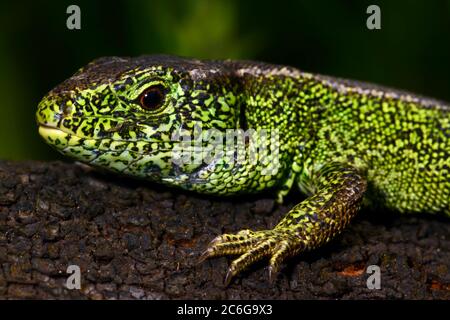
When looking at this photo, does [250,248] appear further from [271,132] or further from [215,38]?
[215,38]

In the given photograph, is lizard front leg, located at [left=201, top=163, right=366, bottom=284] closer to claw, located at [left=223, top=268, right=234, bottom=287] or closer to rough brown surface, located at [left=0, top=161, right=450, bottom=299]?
claw, located at [left=223, top=268, right=234, bottom=287]

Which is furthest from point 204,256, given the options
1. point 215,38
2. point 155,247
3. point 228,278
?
point 215,38

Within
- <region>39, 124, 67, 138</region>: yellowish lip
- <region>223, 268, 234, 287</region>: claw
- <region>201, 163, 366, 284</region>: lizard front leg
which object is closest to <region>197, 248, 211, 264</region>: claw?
<region>201, 163, 366, 284</region>: lizard front leg

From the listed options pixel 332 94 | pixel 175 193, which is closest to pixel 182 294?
pixel 175 193

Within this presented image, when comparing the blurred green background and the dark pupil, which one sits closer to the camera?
the dark pupil

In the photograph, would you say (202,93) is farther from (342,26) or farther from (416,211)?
(342,26)

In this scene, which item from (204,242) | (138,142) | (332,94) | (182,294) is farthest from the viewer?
(332,94)
